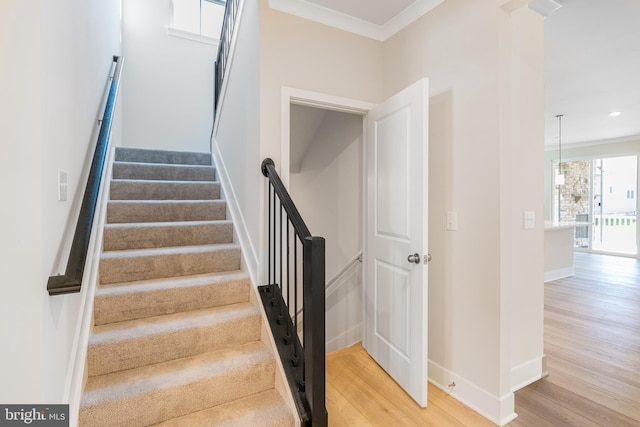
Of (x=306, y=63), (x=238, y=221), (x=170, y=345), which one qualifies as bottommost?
(x=170, y=345)

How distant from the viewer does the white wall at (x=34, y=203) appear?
0.93 meters

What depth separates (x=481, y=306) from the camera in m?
1.87

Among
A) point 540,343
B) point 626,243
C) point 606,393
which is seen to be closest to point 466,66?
point 540,343

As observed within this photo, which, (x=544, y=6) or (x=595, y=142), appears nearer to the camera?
(x=544, y=6)

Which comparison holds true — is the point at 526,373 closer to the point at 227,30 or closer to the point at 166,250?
the point at 166,250

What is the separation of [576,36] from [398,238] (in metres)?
2.42

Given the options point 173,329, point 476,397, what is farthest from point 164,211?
point 476,397

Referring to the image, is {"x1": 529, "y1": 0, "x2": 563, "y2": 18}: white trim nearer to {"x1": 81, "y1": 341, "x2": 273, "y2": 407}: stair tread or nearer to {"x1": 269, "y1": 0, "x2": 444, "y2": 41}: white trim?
{"x1": 269, "y1": 0, "x2": 444, "y2": 41}: white trim

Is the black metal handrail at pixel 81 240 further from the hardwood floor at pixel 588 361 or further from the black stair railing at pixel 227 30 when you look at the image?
the hardwood floor at pixel 588 361

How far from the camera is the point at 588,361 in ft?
7.98

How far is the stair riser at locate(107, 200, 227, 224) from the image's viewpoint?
98.3 inches

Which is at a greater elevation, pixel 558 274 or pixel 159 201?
pixel 159 201

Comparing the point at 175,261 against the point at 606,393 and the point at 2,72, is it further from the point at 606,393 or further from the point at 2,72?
the point at 606,393

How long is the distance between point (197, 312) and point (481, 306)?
5.82 ft
